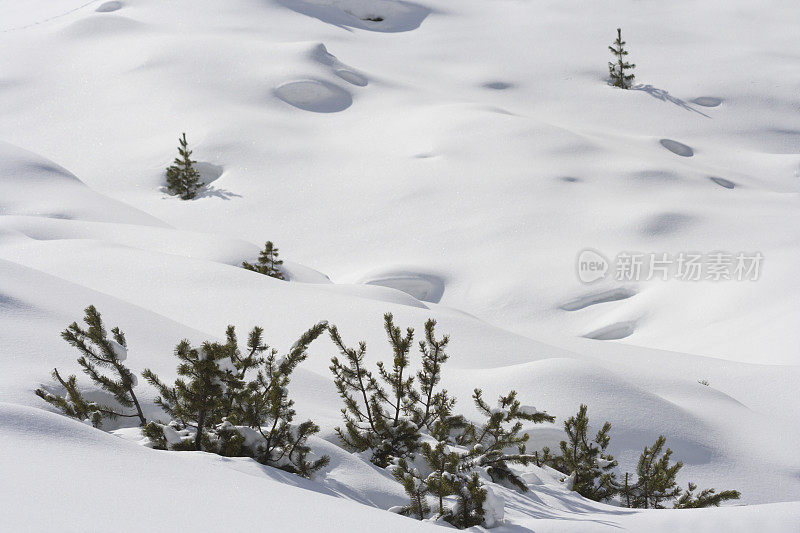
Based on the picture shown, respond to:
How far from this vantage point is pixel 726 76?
77.8 ft

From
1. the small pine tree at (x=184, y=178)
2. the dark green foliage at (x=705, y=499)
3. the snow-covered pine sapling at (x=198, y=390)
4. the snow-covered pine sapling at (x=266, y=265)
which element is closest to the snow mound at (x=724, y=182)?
the snow-covered pine sapling at (x=266, y=265)

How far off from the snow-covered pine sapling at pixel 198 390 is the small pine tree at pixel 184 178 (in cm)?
1349

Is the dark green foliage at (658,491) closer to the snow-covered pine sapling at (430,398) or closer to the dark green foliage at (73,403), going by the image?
the snow-covered pine sapling at (430,398)

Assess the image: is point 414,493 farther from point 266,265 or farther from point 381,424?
point 266,265

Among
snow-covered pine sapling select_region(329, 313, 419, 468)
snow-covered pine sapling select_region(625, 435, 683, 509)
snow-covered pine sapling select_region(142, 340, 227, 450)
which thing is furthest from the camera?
snow-covered pine sapling select_region(625, 435, 683, 509)

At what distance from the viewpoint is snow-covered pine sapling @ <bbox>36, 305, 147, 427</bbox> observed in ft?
10.1

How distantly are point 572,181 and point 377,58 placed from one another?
12807 mm

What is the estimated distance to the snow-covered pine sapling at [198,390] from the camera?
3.02 metres

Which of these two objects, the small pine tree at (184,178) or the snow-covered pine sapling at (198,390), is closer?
the snow-covered pine sapling at (198,390)

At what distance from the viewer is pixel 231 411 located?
129 inches

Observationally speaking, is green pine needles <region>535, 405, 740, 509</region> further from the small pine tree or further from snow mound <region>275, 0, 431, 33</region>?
snow mound <region>275, 0, 431, 33</region>

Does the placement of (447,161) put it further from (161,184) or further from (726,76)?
(726,76)

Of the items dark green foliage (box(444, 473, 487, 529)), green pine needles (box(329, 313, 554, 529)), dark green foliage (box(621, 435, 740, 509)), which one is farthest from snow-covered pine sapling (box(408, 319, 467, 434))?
dark green foliage (box(621, 435, 740, 509))

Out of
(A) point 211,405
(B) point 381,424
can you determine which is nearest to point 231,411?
(A) point 211,405
